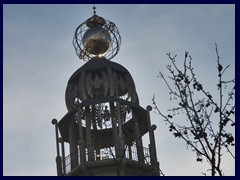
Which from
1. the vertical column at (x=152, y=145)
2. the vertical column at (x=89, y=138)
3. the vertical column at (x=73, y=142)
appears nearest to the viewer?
the vertical column at (x=89, y=138)

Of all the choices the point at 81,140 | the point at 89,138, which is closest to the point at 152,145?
the point at 89,138

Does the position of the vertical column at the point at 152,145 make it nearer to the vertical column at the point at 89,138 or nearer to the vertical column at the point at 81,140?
the vertical column at the point at 89,138

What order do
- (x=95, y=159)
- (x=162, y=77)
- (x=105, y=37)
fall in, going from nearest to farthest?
(x=162, y=77) < (x=95, y=159) < (x=105, y=37)

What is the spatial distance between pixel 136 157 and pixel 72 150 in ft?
10.7

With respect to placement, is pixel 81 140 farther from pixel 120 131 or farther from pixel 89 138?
pixel 120 131

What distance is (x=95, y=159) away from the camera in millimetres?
28453

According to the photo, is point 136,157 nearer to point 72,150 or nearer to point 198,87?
point 72,150

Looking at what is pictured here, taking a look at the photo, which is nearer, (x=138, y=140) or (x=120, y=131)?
(x=120, y=131)

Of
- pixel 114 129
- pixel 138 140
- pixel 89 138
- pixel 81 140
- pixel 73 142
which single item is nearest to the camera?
pixel 81 140

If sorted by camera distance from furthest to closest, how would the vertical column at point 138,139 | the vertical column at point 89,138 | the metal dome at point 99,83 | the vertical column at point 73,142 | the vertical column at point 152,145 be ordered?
1. the metal dome at point 99,83
2. the vertical column at point 138,139
3. the vertical column at point 73,142
4. the vertical column at point 152,145
5. the vertical column at point 89,138

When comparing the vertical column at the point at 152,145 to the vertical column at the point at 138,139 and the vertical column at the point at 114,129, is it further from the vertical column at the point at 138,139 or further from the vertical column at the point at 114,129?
the vertical column at the point at 114,129

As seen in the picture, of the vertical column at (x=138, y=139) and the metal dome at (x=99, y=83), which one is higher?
the metal dome at (x=99, y=83)

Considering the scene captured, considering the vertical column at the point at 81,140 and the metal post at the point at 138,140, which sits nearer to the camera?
the vertical column at the point at 81,140
